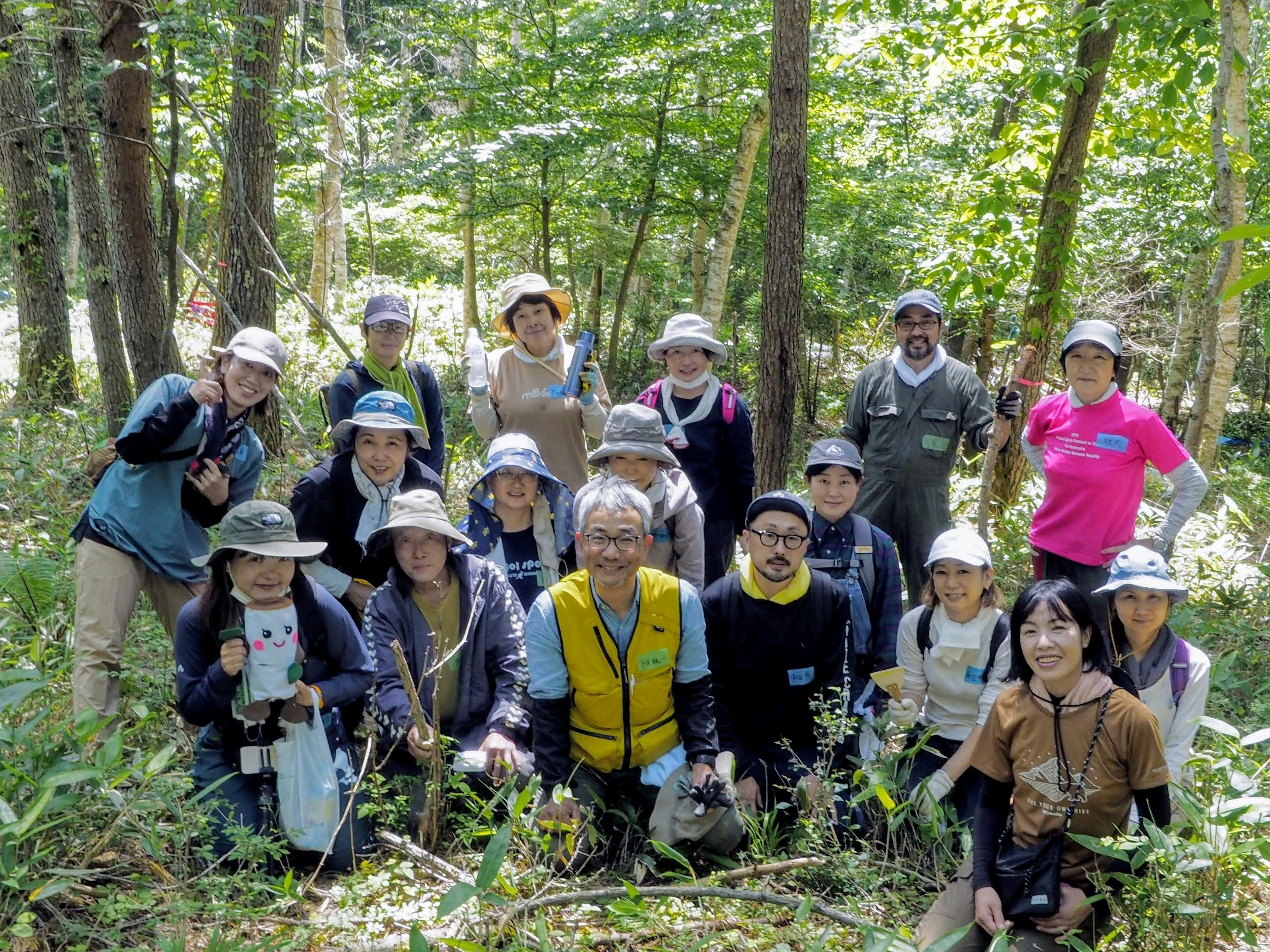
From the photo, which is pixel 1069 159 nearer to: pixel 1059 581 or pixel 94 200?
pixel 1059 581

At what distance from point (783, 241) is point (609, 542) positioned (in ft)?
10.2

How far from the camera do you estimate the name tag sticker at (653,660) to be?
378 cm

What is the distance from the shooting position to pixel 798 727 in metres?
4.16

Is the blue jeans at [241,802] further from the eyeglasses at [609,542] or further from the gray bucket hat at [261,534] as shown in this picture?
the eyeglasses at [609,542]

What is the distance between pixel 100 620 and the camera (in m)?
4.11

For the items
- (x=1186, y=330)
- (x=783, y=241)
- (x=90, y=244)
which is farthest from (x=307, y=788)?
(x=1186, y=330)

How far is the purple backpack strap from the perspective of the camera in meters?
3.71

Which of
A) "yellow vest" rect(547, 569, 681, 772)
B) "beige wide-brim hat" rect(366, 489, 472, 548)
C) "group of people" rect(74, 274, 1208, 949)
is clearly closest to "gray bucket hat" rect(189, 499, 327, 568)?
"group of people" rect(74, 274, 1208, 949)

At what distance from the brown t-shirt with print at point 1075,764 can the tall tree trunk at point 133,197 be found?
6.20 meters

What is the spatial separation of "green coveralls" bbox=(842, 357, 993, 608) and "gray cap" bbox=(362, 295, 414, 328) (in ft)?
8.15

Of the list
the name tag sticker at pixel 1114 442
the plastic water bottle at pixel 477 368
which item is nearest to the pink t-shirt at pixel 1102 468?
the name tag sticker at pixel 1114 442

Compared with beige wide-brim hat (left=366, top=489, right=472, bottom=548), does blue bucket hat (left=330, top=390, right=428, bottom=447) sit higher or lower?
higher

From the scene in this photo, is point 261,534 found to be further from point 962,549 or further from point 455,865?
point 962,549

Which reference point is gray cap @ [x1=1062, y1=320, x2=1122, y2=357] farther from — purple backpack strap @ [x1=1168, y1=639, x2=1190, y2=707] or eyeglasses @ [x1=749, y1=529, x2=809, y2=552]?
eyeglasses @ [x1=749, y1=529, x2=809, y2=552]
